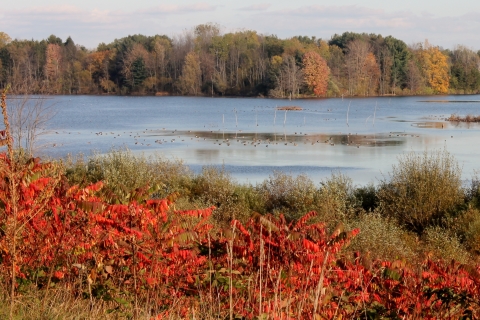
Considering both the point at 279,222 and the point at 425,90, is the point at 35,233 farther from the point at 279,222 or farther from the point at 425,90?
the point at 425,90

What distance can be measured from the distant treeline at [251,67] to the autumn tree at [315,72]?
0.15 meters

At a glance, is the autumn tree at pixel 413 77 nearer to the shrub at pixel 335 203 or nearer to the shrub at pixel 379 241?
the shrub at pixel 335 203

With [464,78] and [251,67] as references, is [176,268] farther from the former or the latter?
[464,78]

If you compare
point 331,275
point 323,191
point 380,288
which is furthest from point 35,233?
point 323,191

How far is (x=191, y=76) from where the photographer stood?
110m


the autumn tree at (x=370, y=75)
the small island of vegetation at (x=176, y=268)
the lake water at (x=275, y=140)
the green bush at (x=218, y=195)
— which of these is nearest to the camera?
the small island of vegetation at (x=176, y=268)

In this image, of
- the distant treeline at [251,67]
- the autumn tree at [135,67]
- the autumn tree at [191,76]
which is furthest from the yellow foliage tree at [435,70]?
the autumn tree at [135,67]

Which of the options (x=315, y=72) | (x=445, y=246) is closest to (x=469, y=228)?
(x=445, y=246)

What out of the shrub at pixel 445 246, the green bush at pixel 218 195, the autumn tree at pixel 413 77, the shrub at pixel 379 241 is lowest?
the shrub at pixel 445 246

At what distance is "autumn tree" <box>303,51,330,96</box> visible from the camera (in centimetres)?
9806

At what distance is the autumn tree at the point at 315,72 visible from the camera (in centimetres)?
9806

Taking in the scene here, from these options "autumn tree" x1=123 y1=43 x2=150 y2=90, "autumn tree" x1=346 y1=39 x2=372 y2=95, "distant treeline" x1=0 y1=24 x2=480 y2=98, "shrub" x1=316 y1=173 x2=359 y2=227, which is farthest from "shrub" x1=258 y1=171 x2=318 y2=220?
"autumn tree" x1=123 y1=43 x2=150 y2=90

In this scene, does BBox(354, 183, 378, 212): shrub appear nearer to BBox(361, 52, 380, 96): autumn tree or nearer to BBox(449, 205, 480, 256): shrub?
BBox(449, 205, 480, 256): shrub

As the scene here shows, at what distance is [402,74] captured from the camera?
352 feet
